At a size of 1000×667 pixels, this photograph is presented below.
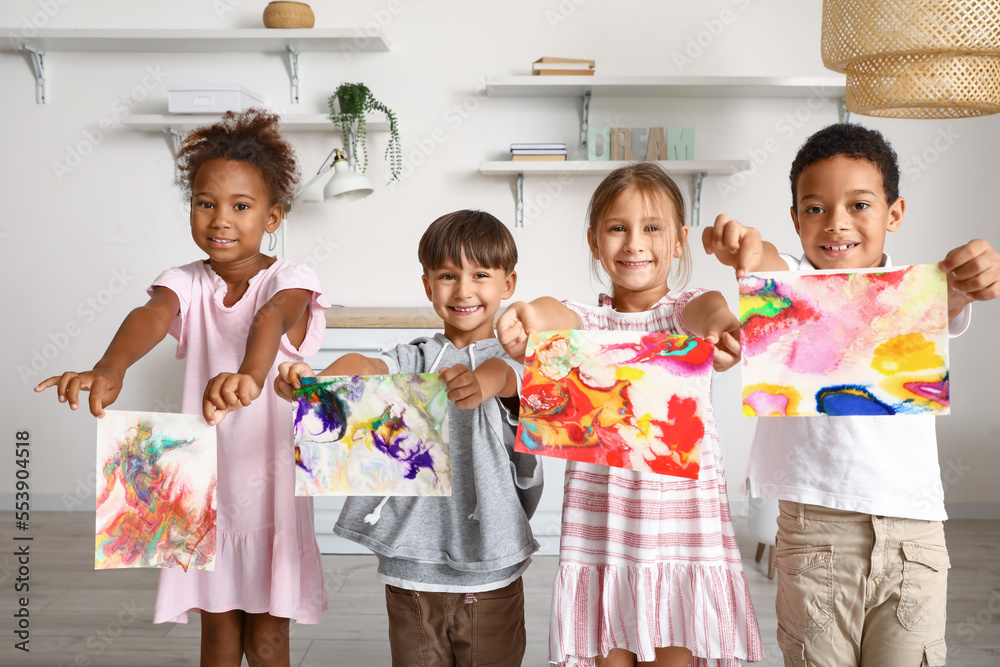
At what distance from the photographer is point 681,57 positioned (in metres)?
3.04

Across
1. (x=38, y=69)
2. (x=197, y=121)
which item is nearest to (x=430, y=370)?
(x=197, y=121)

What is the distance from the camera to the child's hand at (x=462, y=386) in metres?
1.08

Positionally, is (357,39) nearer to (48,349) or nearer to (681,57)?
(681,57)

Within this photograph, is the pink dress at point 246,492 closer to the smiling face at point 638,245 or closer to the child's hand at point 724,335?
the smiling face at point 638,245

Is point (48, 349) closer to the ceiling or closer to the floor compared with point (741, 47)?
closer to the floor

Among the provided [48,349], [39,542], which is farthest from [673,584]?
[48,349]

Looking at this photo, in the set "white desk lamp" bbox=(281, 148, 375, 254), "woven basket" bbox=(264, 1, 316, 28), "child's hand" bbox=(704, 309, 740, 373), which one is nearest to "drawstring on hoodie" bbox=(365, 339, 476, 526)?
"child's hand" bbox=(704, 309, 740, 373)

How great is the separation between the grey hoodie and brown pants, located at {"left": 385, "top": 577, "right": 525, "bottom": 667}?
3cm

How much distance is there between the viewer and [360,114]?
9.68 ft

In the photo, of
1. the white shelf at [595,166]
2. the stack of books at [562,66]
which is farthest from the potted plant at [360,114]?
the stack of books at [562,66]

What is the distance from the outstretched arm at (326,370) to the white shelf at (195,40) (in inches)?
81.3

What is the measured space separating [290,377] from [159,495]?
10.8 inches

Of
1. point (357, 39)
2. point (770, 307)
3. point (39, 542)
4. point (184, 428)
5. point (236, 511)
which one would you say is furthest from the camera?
point (357, 39)

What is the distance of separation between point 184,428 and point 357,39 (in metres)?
2.17
